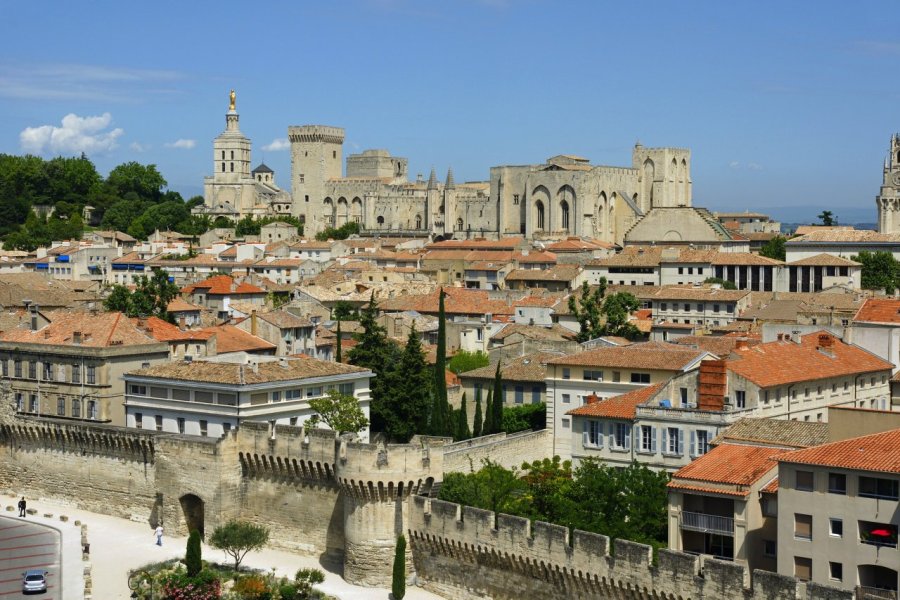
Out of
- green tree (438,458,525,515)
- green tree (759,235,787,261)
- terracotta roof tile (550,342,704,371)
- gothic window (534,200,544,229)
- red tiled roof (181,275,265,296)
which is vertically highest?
gothic window (534,200,544,229)

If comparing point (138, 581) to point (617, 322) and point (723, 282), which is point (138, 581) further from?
point (723, 282)

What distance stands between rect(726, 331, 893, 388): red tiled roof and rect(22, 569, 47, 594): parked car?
2108 cm

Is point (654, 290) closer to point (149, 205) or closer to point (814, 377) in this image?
point (814, 377)

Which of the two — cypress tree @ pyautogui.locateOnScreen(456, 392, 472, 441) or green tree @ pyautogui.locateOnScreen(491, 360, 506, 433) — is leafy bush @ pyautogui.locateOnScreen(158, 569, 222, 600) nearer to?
cypress tree @ pyautogui.locateOnScreen(456, 392, 472, 441)

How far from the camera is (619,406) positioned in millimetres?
45781

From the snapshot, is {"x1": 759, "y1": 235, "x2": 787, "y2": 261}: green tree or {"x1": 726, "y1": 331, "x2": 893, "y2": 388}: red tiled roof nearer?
{"x1": 726, "y1": 331, "x2": 893, "y2": 388}: red tiled roof

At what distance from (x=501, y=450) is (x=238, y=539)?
921cm

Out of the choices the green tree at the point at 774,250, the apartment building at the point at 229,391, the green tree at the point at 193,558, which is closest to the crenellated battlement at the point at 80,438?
the apartment building at the point at 229,391

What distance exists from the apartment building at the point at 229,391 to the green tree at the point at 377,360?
0.58m

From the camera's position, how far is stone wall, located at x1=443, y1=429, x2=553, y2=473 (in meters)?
45.5

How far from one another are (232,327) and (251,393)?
16.4 metres

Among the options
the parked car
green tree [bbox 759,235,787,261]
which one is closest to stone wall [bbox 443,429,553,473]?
the parked car

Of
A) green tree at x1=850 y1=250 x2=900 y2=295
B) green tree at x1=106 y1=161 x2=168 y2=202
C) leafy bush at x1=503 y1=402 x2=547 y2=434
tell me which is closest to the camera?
leafy bush at x1=503 y1=402 x2=547 y2=434

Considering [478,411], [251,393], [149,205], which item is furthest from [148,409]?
[149,205]
